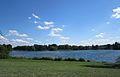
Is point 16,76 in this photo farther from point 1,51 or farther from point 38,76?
point 1,51

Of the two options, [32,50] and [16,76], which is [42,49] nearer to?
[32,50]

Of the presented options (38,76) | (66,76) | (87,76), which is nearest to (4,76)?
(38,76)

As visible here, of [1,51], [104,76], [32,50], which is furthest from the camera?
[32,50]

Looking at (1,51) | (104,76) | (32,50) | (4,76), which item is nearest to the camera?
(4,76)

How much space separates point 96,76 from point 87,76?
67cm

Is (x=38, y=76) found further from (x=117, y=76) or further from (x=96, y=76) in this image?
(x=117, y=76)

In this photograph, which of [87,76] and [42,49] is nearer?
[87,76]

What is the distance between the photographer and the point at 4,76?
61.0ft

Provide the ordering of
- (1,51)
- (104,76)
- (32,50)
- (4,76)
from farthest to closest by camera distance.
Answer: (32,50) < (1,51) < (104,76) < (4,76)

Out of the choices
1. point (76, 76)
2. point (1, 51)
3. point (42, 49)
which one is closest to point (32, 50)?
point (42, 49)

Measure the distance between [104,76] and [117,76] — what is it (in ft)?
3.33

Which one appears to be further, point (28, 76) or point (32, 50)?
point (32, 50)

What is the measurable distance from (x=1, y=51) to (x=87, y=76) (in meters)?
51.7

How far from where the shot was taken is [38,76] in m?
19.2
